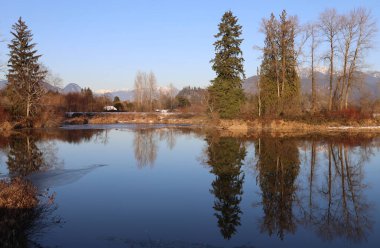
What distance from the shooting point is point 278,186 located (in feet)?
43.4

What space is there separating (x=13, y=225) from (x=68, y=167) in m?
9.46

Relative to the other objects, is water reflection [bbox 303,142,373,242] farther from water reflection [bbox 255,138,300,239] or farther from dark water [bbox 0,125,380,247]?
water reflection [bbox 255,138,300,239]

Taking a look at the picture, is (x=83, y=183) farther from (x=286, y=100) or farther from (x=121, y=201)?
(x=286, y=100)

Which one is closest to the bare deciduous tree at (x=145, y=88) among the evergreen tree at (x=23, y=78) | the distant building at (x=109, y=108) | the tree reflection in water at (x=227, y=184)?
the distant building at (x=109, y=108)

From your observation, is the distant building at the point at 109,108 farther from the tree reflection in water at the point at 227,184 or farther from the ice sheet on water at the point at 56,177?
the ice sheet on water at the point at 56,177

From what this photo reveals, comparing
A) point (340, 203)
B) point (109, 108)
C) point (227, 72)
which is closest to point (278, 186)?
point (340, 203)

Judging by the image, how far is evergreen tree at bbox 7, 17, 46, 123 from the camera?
1804 inches

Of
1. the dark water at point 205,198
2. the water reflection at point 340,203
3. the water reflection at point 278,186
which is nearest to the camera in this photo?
the dark water at point 205,198

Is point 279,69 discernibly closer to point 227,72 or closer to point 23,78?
point 227,72

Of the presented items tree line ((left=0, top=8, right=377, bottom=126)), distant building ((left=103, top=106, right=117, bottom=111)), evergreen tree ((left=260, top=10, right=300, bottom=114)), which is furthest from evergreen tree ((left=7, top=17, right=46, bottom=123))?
distant building ((left=103, top=106, right=117, bottom=111))

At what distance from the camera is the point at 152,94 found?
105875mm

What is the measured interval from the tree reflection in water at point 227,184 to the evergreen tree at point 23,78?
30.8 meters

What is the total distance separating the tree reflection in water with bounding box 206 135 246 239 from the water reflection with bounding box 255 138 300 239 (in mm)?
802

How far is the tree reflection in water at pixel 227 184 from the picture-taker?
31.2ft
